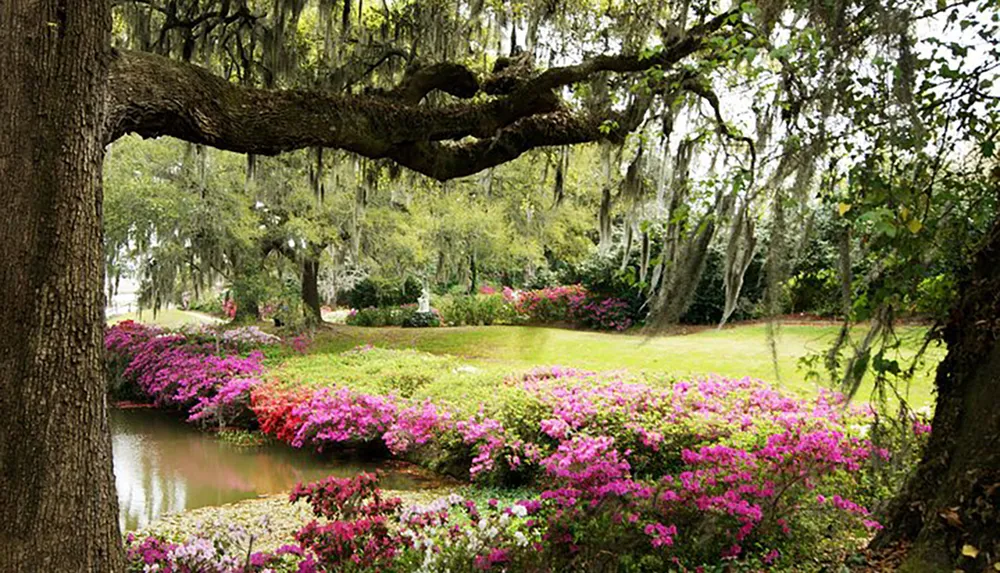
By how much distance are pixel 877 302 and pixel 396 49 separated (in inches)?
203

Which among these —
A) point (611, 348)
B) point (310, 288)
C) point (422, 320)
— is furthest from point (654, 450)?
point (422, 320)

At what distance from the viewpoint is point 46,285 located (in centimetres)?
245

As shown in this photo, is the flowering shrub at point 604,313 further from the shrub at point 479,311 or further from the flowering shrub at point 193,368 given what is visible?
the flowering shrub at point 193,368

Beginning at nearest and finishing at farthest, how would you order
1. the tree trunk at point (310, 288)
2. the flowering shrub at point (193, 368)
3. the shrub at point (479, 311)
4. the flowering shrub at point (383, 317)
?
the flowering shrub at point (193, 368) < the tree trunk at point (310, 288) < the shrub at point (479, 311) < the flowering shrub at point (383, 317)

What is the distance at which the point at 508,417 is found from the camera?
22.9 ft

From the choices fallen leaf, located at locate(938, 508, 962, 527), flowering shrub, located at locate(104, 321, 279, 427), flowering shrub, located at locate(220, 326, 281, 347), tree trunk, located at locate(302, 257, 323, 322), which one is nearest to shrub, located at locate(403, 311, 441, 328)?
tree trunk, located at locate(302, 257, 323, 322)

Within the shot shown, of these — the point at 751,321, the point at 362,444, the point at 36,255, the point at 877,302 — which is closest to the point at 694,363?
the point at 751,321

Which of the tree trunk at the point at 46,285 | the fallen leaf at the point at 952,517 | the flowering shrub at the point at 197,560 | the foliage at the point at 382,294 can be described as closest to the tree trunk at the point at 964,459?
the fallen leaf at the point at 952,517

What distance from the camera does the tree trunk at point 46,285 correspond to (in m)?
2.42

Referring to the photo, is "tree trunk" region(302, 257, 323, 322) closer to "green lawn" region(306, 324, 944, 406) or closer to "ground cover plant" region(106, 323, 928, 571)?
"green lawn" region(306, 324, 944, 406)

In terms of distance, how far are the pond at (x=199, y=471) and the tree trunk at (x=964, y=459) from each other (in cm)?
553

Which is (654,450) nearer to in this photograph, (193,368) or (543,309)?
(193,368)

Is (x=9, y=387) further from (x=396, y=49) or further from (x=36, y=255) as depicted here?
(x=396, y=49)

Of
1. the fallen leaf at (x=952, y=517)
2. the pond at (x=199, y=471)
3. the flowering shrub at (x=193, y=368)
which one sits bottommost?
the pond at (x=199, y=471)
